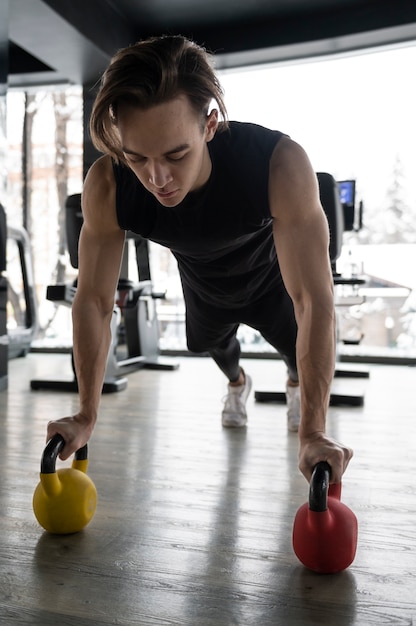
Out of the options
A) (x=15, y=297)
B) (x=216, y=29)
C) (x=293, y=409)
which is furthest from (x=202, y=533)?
(x=216, y=29)

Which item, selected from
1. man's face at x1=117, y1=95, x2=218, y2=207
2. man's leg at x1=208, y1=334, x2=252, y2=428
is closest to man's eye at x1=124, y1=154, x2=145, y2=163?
man's face at x1=117, y1=95, x2=218, y2=207

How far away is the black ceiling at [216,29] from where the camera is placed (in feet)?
12.5

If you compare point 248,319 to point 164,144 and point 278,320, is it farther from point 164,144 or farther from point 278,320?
point 164,144

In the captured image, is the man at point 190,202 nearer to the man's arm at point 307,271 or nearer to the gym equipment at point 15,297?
the man's arm at point 307,271

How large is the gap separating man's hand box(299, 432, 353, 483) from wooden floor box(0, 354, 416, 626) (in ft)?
0.65

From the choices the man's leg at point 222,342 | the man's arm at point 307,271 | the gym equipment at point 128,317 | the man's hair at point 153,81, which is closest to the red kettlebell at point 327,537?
the man's arm at point 307,271

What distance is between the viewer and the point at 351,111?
4.16 m

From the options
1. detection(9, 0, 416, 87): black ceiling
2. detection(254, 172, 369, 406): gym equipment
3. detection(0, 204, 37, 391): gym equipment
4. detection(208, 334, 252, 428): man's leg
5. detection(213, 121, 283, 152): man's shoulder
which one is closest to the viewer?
detection(213, 121, 283, 152): man's shoulder

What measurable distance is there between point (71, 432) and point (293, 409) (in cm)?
126

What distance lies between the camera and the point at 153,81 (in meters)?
1.04

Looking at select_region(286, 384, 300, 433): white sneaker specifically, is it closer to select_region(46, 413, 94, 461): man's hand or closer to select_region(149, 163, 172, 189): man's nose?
select_region(46, 413, 94, 461): man's hand

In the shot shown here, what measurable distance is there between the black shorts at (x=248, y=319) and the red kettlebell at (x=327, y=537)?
0.78 m

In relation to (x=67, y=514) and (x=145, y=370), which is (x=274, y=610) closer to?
(x=67, y=514)

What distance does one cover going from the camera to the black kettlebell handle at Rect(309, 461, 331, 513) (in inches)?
38.9
